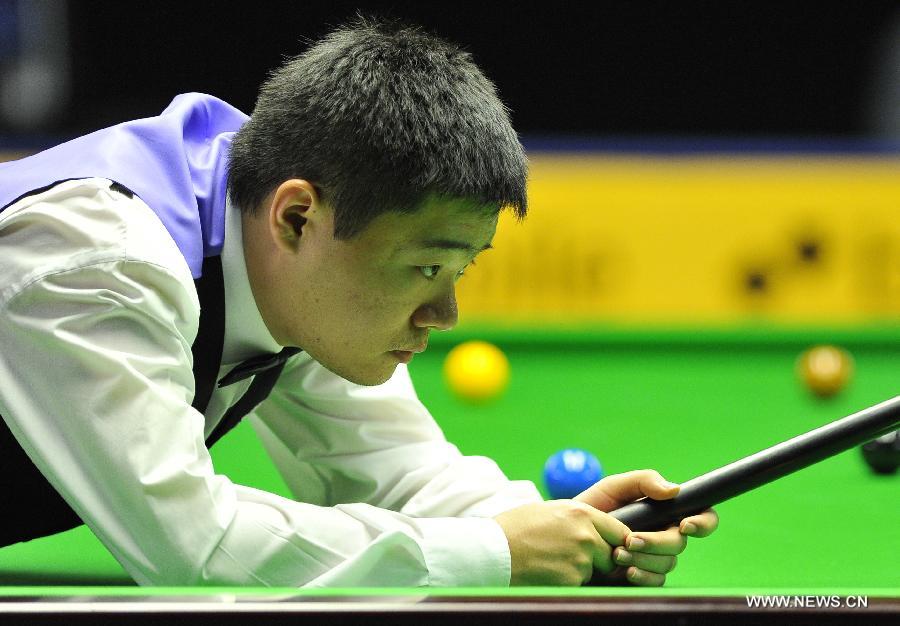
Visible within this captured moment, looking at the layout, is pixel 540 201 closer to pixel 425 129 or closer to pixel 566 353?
pixel 566 353

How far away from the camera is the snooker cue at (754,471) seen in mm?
1790

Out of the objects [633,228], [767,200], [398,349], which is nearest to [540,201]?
[633,228]

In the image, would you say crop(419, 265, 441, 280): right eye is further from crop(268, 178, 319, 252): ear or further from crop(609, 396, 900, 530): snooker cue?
crop(609, 396, 900, 530): snooker cue

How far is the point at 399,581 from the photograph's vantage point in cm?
160

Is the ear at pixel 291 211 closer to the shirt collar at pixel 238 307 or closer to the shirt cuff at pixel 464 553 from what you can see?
the shirt collar at pixel 238 307

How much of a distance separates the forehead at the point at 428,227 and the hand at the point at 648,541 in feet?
1.40

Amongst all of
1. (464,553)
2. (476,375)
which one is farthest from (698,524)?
(476,375)

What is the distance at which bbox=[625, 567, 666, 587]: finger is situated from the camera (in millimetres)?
1729

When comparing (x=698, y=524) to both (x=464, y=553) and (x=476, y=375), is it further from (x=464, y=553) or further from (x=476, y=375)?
(x=476, y=375)

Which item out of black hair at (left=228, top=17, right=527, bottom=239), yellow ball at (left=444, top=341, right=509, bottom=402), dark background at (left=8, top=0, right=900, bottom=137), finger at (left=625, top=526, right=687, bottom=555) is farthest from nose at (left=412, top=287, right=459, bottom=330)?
dark background at (left=8, top=0, right=900, bottom=137)

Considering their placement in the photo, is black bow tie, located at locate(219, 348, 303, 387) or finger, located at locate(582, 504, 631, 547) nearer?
finger, located at locate(582, 504, 631, 547)

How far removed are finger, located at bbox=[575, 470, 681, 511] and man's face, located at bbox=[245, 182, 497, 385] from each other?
0.33m

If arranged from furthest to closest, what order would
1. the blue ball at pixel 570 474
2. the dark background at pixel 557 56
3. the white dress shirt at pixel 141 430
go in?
the dark background at pixel 557 56 < the blue ball at pixel 570 474 < the white dress shirt at pixel 141 430

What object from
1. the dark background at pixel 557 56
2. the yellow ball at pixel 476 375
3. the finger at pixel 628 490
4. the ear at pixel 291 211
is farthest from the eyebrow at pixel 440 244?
the dark background at pixel 557 56
